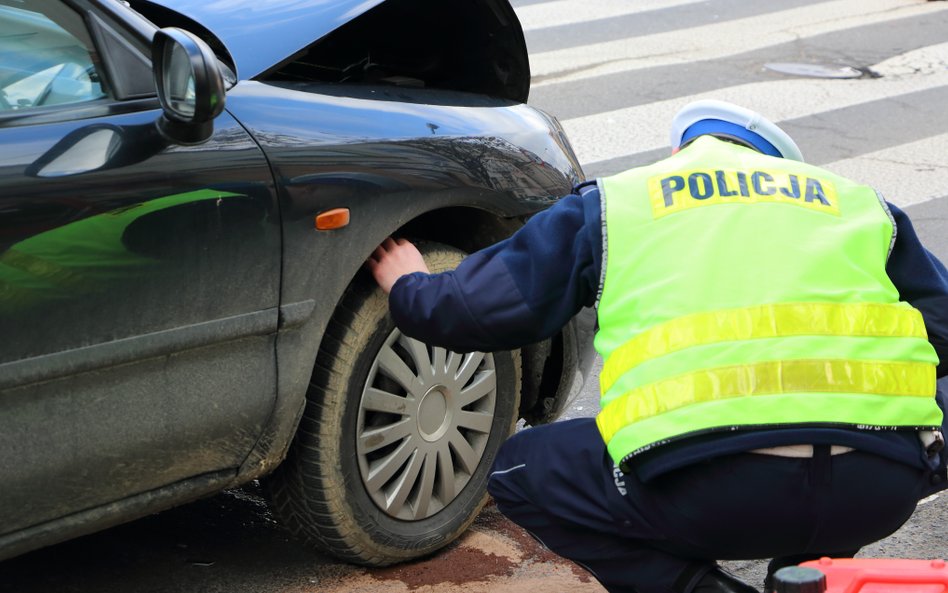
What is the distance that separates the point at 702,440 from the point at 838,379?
0.26 meters

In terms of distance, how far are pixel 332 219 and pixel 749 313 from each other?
3.60 ft

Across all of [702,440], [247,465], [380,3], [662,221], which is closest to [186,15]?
[380,3]

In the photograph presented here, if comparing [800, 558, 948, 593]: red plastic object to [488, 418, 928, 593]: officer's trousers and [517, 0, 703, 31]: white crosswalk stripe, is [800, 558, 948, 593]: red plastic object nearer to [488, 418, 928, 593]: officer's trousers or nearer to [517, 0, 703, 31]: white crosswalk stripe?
[488, 418, 928, 593]: officer's trousers

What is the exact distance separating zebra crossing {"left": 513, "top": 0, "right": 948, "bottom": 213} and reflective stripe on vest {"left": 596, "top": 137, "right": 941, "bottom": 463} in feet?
15.5

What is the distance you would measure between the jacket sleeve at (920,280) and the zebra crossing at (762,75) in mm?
4588

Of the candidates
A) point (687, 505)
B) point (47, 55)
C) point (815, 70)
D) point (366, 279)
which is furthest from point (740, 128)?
point (815, 70)

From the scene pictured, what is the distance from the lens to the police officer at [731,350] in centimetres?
238

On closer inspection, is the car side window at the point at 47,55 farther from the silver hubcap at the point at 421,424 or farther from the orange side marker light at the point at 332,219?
the silver hubcap at the point at 421,424

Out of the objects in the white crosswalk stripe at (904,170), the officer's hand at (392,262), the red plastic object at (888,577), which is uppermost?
the officer's hand at (392,262)

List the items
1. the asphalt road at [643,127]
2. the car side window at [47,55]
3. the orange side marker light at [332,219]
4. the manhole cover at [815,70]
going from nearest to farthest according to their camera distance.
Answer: the car side window at [47,55]
the orange side marker light at [332,219]
the asphalt road at [643,127]
the manhole cover at [815,70]

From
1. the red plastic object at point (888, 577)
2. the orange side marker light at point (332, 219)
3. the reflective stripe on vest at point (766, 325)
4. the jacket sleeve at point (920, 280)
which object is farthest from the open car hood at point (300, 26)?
the red plastic object at point (888, 577)

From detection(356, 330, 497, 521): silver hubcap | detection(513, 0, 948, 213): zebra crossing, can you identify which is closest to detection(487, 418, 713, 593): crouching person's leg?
detection(356, 330, 497, 521): silver hubcap

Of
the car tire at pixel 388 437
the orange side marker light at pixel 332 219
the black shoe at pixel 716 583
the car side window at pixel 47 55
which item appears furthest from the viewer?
the car tire at pixel 388 437

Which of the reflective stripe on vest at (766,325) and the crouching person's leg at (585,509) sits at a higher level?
the reflective stripe on vest at (766,325)
